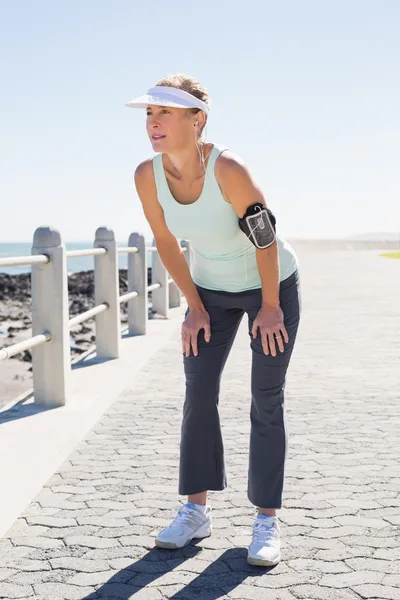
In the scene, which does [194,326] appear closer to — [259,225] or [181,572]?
[259,225]

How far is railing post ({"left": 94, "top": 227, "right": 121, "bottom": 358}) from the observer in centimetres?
892

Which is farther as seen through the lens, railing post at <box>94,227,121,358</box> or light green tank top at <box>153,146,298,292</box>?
railing post at <box>94,227,121,358</box>

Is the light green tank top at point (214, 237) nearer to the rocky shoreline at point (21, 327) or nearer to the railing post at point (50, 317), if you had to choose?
the railing post at point (50, 317)

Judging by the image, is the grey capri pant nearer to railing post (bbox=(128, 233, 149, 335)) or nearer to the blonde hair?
the blonde hair

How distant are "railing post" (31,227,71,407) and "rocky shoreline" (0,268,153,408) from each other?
110 inches

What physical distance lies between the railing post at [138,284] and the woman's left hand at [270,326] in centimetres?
743

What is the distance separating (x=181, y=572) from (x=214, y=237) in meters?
1.38

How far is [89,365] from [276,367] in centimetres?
549

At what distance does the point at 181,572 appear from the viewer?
11.4 feet

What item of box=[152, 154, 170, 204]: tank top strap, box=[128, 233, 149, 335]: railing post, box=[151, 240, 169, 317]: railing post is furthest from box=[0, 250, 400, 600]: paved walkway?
box=[151, 240, 169, 317]: railing post

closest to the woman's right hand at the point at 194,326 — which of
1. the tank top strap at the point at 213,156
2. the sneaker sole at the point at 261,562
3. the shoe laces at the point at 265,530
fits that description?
the tank top strap at the point at 213,156

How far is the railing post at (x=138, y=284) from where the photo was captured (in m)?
10.9

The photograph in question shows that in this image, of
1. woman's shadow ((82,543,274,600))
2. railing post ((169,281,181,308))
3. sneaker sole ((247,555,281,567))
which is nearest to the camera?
woman's shadow ((82,543,274,600))

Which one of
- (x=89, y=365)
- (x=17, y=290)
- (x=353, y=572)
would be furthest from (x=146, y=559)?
(x=17, y=290)
